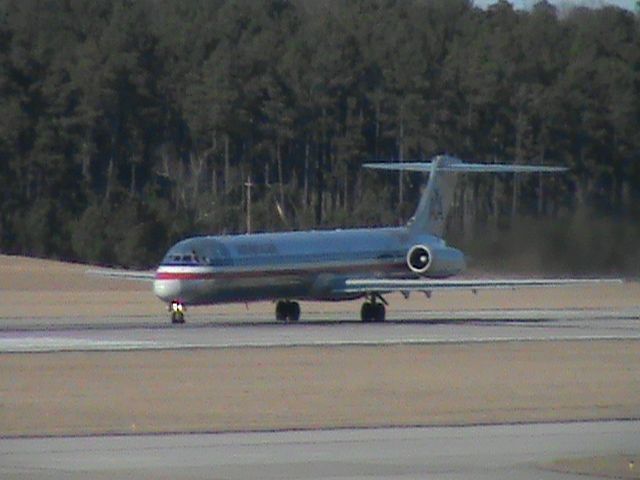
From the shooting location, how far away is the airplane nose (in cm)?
4750

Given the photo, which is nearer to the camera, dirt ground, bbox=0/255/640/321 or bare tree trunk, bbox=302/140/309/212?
dirt ground, bbox=0/255/640/321

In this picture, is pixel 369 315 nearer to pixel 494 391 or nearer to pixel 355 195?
pixel 494 391

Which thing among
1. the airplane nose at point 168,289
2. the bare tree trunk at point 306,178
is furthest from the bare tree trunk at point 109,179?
the airplane nose at point 168,289

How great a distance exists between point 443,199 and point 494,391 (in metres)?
29.0

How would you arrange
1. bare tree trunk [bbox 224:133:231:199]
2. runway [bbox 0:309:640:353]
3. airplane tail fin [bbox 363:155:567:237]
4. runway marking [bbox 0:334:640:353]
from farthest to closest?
bare tree trunk [bbox 224:133:231:199] < airplane tail fin [bbox 363:155:567:237] < runway [bbox 0:309:640:353] < runway marking [bbox 0:334:640:353]

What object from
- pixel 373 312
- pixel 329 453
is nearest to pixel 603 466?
pixel 329 453

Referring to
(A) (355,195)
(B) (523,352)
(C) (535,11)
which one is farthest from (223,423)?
(C) (535,11)

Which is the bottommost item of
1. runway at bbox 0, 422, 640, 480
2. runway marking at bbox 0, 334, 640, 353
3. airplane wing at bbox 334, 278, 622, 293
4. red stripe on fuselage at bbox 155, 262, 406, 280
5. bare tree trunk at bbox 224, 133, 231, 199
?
runway marking at bbox 0, 334, 640, 353

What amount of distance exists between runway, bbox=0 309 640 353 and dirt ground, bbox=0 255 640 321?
6569 mm

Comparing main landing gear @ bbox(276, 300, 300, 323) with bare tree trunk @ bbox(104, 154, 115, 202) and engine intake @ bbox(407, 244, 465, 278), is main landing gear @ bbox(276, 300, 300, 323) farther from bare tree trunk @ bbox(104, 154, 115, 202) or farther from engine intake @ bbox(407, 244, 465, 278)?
bare tree trunk @ bbox(104, 154, 115, 202)

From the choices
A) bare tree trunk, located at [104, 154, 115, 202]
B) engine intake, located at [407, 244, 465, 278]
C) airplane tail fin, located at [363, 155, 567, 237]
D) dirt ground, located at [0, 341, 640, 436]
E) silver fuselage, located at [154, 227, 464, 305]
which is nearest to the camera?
dirt ground, located at [0, 341, 640, 436]

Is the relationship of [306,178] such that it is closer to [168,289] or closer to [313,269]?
[313,269]

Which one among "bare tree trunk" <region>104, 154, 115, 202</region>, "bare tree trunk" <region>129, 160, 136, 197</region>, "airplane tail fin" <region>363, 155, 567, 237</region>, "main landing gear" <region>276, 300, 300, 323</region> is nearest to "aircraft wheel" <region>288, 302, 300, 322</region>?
"main landing gear" <region>276, 300, 300, 323</region>

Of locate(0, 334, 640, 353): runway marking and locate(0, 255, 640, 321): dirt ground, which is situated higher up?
locate(0, 334, 640, 353): runway marking
